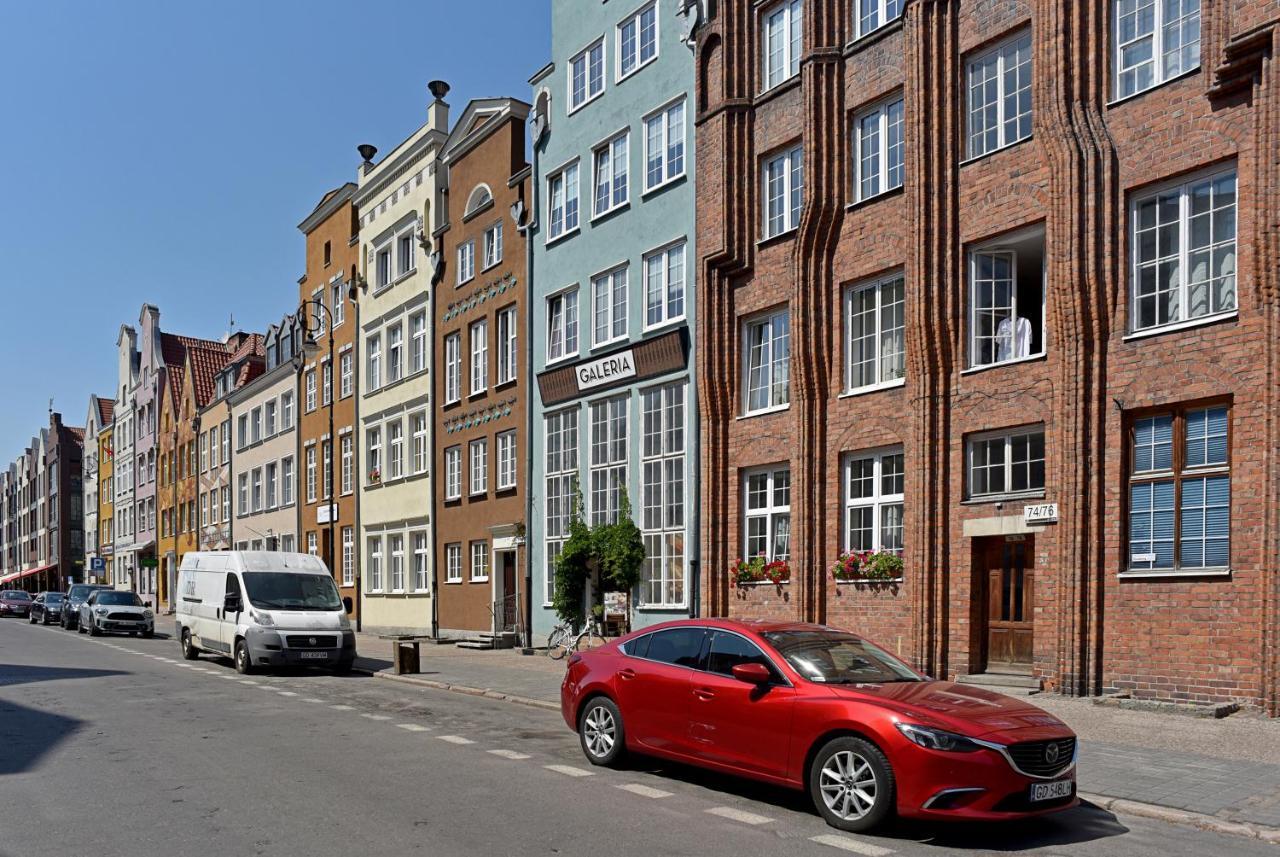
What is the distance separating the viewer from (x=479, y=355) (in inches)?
1342

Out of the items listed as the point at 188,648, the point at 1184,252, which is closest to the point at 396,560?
the point at 188,648

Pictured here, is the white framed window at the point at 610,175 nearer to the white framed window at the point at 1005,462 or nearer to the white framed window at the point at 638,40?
the white framed window at the point at 638,40

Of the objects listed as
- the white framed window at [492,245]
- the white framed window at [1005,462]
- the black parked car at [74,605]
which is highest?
the white framed window at [492,245]

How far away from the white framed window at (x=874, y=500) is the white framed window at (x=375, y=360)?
23886mm

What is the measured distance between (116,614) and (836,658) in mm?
33990

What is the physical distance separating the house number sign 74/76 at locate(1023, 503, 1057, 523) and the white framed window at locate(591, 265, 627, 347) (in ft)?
39.2

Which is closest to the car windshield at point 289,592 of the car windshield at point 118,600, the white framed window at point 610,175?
the white framed window at point 610,175

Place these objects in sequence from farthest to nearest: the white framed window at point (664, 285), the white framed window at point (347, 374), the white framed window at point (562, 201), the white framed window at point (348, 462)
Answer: the white framed window at point (347, 374) < the white framed window at point (348, 462) < the white framed window at point (562, 201) < the white framed window at point (664, 285)

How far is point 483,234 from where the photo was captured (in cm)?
3400

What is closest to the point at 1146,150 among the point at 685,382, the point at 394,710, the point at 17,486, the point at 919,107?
the point at 919,107

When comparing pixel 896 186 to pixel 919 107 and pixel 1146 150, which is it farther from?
pixel 1146 150

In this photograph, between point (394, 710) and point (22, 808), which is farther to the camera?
point (394, 710)

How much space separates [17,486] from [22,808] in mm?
122811

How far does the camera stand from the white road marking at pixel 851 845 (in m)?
7.91
